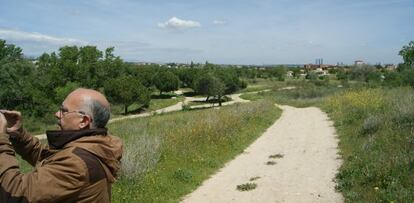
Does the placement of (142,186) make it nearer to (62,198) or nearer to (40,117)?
(62,198)

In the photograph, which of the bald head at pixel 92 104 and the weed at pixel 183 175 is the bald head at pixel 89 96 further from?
the weed at pixel 183 175

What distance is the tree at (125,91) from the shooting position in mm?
60719

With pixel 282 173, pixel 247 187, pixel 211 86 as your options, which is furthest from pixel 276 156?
pixel 211 86

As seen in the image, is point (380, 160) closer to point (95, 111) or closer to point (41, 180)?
point (95, 111)

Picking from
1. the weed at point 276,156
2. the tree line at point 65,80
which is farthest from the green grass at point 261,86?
the weed at point 276,156

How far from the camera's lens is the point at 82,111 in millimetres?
2844

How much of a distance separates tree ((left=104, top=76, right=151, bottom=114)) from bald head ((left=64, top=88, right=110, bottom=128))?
2301 inches

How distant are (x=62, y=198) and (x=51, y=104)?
191ft

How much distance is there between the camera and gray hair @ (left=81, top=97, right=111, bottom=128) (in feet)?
9.36

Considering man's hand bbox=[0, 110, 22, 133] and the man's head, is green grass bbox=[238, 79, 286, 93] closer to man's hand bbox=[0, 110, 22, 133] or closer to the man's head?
man's hand bbox=[0, 110, 22, 133]

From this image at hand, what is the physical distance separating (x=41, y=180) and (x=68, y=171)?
15 centimetres

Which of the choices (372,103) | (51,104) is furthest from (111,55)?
(372,103)

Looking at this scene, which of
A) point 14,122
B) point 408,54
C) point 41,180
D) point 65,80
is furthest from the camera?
point 65,80

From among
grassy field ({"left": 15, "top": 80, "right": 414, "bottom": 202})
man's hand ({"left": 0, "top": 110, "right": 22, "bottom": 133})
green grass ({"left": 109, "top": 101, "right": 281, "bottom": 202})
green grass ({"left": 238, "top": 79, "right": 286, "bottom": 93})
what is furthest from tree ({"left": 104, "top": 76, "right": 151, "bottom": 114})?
man's hand ({"left": 0, "top": 110, "right": 22, "bottom": 133})
